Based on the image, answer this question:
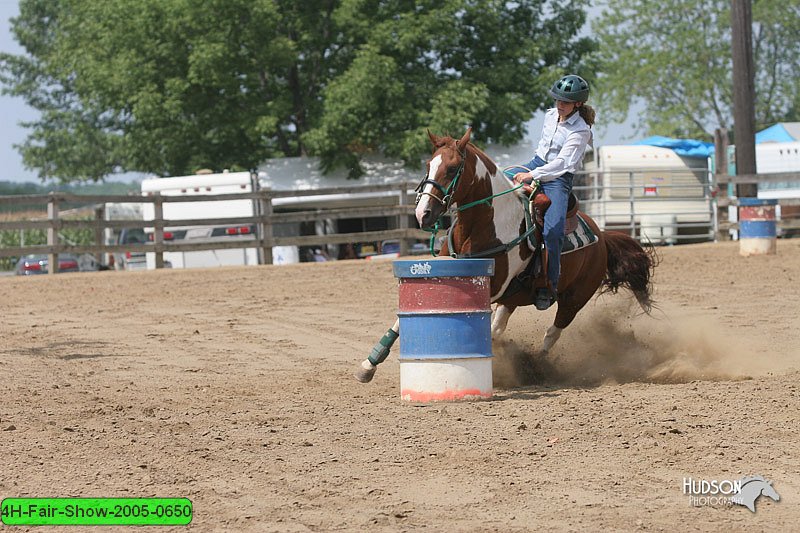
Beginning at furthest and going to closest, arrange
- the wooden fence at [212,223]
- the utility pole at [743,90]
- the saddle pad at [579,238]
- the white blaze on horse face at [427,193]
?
the utility pole at [743,90], the wooden fence at [212,223], the saddle pad at [579,238], the white blaze on horse face at [427,193]

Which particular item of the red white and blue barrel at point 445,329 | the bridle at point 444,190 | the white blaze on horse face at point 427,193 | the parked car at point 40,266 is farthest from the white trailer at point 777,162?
the red white and blue barrel at point 445,329

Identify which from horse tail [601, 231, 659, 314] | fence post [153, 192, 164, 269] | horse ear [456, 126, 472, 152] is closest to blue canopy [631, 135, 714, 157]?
fence post [153, 192, 164, 269]

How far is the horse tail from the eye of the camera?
10.1m

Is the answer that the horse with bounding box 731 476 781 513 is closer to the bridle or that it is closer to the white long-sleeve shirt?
the bridle

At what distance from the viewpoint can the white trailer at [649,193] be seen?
2653cm

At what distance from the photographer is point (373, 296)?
15.5 m

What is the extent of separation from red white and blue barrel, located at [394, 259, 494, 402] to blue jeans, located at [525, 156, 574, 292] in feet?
4.47

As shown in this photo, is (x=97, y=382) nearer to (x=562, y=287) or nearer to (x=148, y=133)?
(x=562, y=287)

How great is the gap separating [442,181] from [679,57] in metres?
48.3

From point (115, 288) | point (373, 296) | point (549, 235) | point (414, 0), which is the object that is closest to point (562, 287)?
point (549, 235)

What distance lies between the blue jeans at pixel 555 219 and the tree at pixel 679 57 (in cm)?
4552

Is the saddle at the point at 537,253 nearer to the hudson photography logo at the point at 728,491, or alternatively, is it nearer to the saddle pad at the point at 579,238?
the saddle pad at the point at 579,238

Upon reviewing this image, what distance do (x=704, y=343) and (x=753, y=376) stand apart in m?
1.27

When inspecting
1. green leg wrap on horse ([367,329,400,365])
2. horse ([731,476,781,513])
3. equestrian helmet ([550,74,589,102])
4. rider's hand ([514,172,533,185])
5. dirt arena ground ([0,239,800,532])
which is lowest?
horse ([731,476,781,513])
